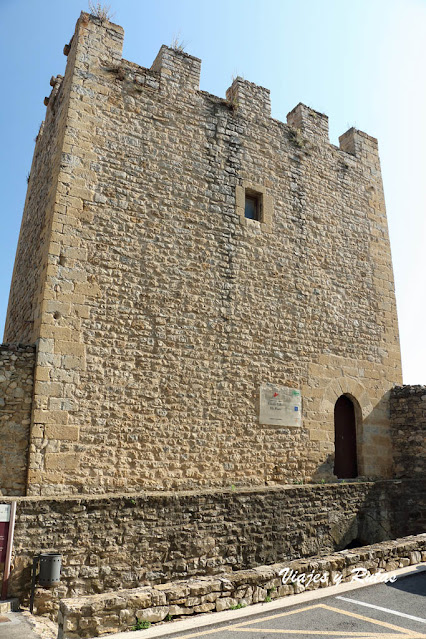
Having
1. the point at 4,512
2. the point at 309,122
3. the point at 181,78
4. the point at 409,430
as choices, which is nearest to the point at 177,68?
the point at 181,78

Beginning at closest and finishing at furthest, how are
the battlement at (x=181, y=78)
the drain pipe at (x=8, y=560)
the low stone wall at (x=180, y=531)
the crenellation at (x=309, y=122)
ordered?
the drain pipe at (x=8, y=560) → the low stone wall at (x=180, y=531) → the battlement at (x=181, y=78) → the crenellation at (x=309, y=122)

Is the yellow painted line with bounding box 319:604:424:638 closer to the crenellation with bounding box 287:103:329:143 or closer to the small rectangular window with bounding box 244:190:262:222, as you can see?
the small rectangular window with bounding box 244:190:262:222

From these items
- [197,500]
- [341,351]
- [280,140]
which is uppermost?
[280,140]

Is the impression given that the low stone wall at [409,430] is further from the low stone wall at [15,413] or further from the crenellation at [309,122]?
the low stone wall at [15,413]

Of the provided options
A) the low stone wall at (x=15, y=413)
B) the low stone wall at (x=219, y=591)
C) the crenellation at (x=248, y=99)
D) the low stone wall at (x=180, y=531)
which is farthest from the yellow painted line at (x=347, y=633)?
the crenellation at (x=248, y=99)

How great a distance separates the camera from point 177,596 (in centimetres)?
444

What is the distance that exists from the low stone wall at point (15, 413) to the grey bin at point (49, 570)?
3.16 feet

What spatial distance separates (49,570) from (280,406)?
14.0 feet

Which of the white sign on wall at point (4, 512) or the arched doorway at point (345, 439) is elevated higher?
the arched doorway at point (345, 439)

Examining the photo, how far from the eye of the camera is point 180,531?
6.25 m

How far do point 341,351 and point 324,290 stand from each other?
117 cm

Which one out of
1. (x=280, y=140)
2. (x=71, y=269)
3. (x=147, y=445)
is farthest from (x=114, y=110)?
(x=147, y=445)

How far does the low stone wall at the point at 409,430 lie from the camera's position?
910 cm

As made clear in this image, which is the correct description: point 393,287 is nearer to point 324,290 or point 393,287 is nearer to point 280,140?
point 324,290
